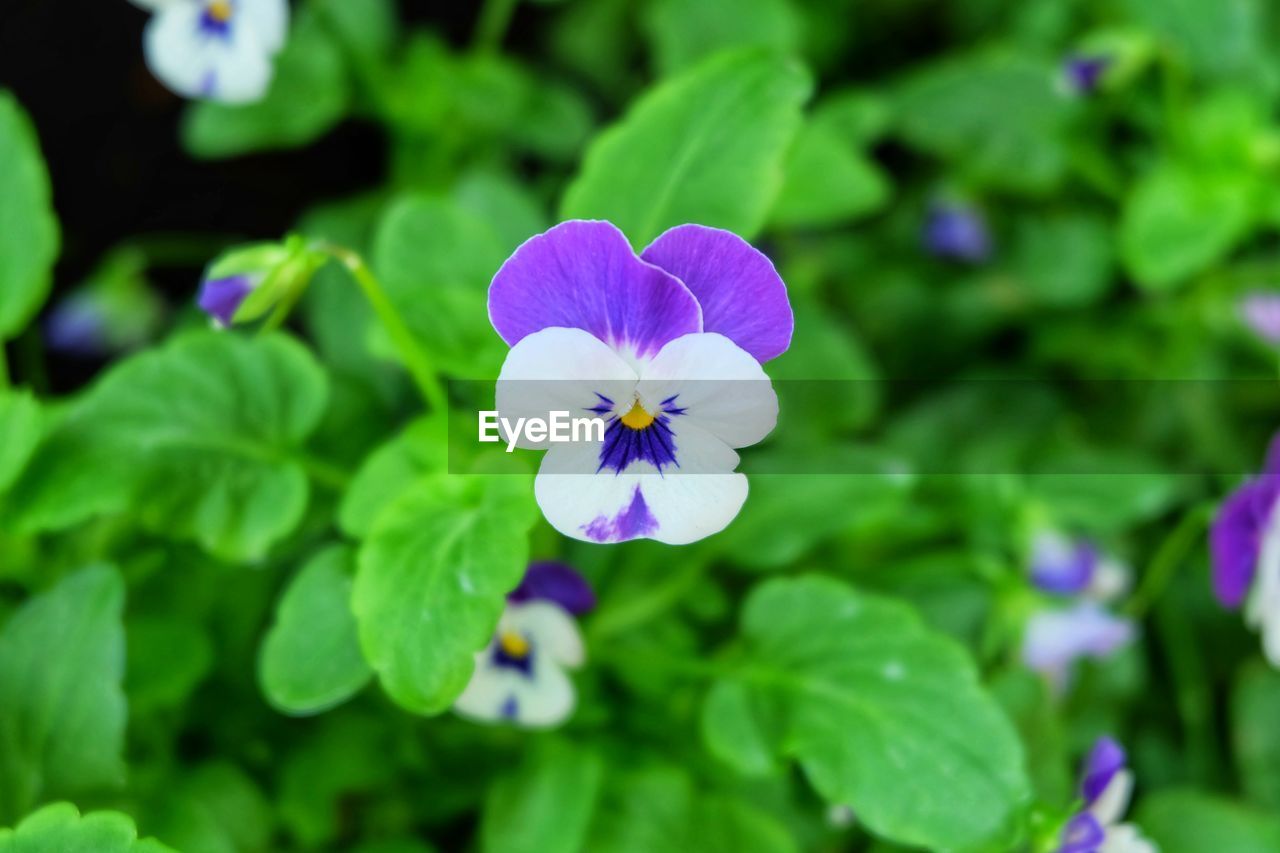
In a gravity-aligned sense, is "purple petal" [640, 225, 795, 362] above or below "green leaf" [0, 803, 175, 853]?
above

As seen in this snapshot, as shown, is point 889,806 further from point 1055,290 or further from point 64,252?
point 64,252

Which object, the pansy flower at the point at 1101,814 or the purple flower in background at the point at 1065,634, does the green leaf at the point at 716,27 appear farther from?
the pansy flower at the point at 1101,814

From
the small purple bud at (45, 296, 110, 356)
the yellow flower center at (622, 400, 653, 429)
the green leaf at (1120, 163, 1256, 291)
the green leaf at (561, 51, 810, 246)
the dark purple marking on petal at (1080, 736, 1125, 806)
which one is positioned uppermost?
the green leaf at (561, 51, 810, 246)

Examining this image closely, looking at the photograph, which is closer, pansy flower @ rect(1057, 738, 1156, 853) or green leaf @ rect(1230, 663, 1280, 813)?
pansy flower @ rect(1057, 738, 1156, 853)

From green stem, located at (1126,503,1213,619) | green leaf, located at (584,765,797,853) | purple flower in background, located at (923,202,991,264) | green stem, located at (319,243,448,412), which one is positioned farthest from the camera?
purple flower in background, located at (923,202,991,264)

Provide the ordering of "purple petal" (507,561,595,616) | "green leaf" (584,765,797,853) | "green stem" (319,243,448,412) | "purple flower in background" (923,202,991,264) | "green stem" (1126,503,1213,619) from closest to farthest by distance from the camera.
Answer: "green stem" (319,243,448,412), "purple petal" (507,561,595,616), "green leaf" (584,765,797,853), "green stem" (1126,503,1213,619), "purple flower in background" (923,202,991,264)

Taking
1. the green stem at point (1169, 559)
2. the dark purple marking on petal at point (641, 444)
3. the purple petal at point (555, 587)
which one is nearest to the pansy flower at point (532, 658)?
the purple petal at point (555, 587)

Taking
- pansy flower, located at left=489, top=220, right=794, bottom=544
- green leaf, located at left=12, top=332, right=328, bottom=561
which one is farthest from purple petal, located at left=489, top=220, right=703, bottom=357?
green leaf, located at left=12, top=332, right=328, bottom=561

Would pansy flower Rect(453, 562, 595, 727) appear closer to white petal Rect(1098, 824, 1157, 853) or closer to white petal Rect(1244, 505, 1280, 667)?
white petal Rect(1098, 824, 1157, 853)
